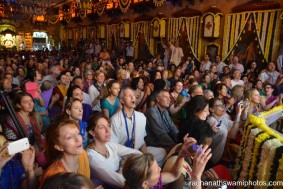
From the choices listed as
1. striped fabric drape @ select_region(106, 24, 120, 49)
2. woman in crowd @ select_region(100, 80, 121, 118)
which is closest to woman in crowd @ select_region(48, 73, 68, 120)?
woman in crowd @ select_region(100, 80, 121, 118)

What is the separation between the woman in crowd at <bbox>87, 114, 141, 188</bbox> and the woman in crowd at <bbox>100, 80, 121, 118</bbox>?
1.43 m

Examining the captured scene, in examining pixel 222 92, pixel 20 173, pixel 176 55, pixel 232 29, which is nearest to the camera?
pixel 20 173

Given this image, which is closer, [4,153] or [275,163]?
[4,153]

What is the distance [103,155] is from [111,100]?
183 cm

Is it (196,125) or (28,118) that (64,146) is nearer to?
(196,125)

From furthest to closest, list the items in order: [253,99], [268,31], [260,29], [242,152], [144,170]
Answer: [260,29], [268,31], [253,99], [242,152], [144,170]

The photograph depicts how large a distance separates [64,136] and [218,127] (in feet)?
6.89

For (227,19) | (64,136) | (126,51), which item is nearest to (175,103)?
(64,136)

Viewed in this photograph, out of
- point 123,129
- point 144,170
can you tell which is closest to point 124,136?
point 123,129

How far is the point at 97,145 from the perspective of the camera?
2.50 meters

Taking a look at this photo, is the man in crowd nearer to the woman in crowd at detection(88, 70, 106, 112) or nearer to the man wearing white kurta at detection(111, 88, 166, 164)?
the man wearing white kurta at detection(111, 88, 166, 164)

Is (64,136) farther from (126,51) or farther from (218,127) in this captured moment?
(126,51)

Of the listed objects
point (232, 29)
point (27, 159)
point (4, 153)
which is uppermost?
point (232, 29)

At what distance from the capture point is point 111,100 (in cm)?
427
